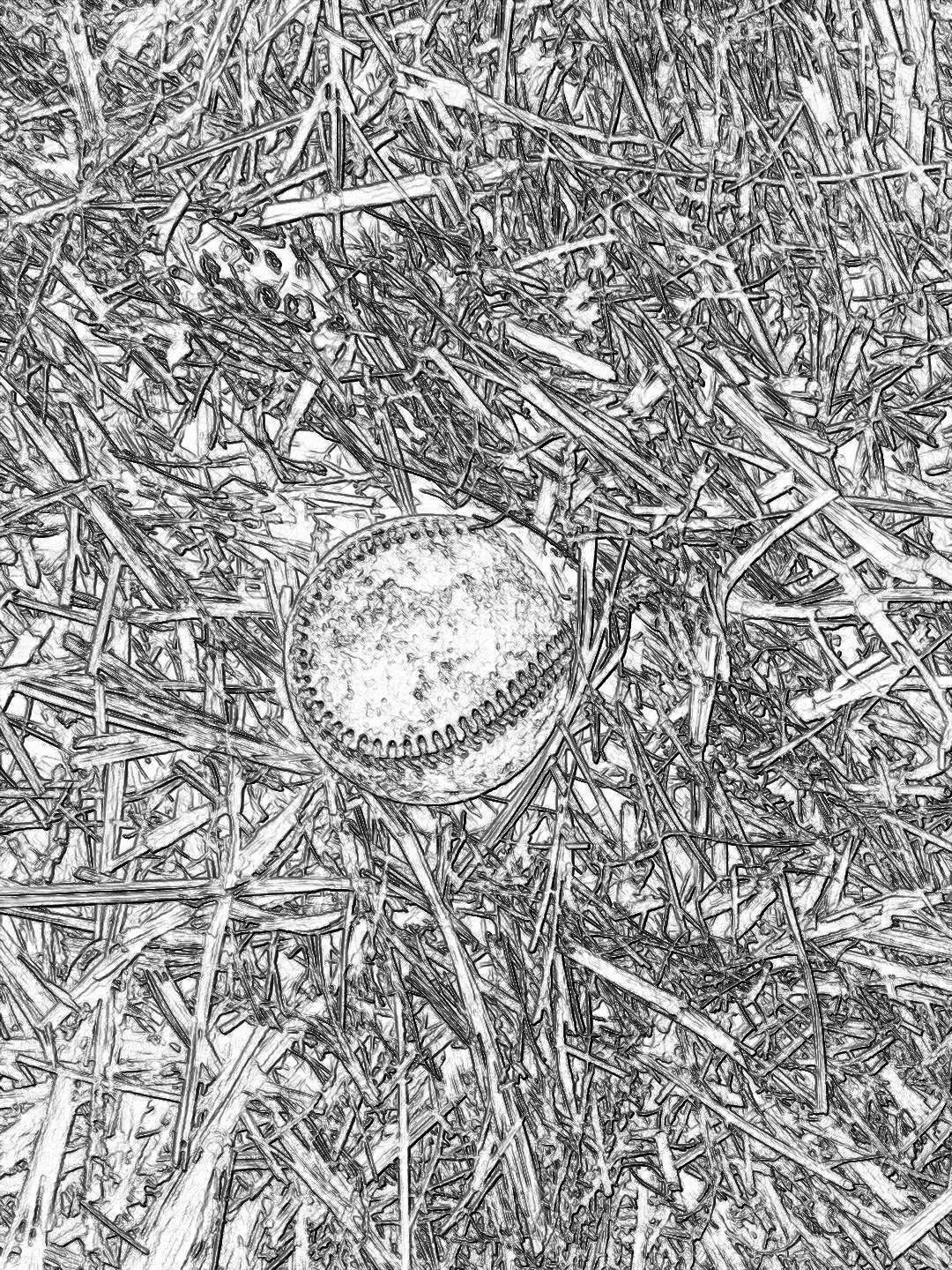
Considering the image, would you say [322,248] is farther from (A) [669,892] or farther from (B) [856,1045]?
(B) [856,1045]

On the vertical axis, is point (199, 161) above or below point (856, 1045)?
above

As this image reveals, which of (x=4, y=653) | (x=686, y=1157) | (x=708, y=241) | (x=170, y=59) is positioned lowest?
(x=686, y=1157)

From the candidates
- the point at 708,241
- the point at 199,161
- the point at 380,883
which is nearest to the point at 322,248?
the point at 199,161
